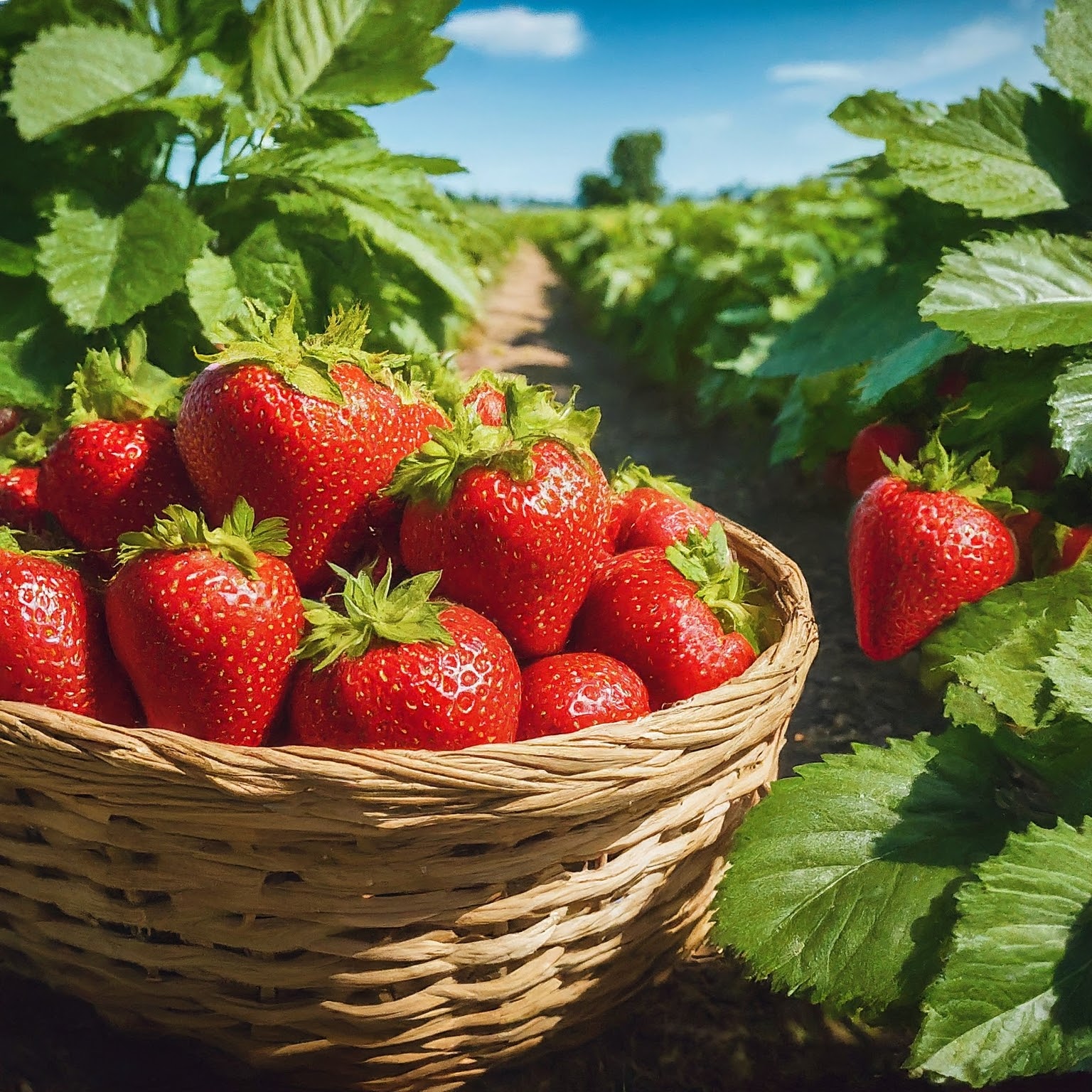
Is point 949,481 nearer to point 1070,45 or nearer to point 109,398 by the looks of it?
point 1070,45

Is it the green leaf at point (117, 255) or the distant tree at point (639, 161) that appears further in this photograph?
the distant tree at point (639, 161)

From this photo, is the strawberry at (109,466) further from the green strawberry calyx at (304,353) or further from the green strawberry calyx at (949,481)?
the green strawberry calyx at (949,481)

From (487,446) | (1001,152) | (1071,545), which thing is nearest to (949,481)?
(1071,545)

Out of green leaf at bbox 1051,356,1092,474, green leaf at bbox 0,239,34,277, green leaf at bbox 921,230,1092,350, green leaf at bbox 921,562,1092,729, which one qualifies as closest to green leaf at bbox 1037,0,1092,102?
green leaf at bbox 921,230,1092,350

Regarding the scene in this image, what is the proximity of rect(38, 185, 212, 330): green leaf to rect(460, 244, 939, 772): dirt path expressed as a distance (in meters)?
1.56

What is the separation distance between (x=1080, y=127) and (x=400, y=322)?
1555 mm

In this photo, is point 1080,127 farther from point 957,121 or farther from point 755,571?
point 755,571

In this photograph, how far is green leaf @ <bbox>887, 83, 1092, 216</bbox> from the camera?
2.16m

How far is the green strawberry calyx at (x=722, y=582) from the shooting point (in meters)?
1.48

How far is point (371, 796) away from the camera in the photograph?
3.45 ft

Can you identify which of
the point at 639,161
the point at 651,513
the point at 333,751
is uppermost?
the point at 639,161

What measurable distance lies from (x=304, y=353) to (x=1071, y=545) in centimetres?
144

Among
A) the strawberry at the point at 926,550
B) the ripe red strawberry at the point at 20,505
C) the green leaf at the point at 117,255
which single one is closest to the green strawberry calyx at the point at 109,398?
the ripe red strawberry at the point at 20,505

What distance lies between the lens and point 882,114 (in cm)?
225
